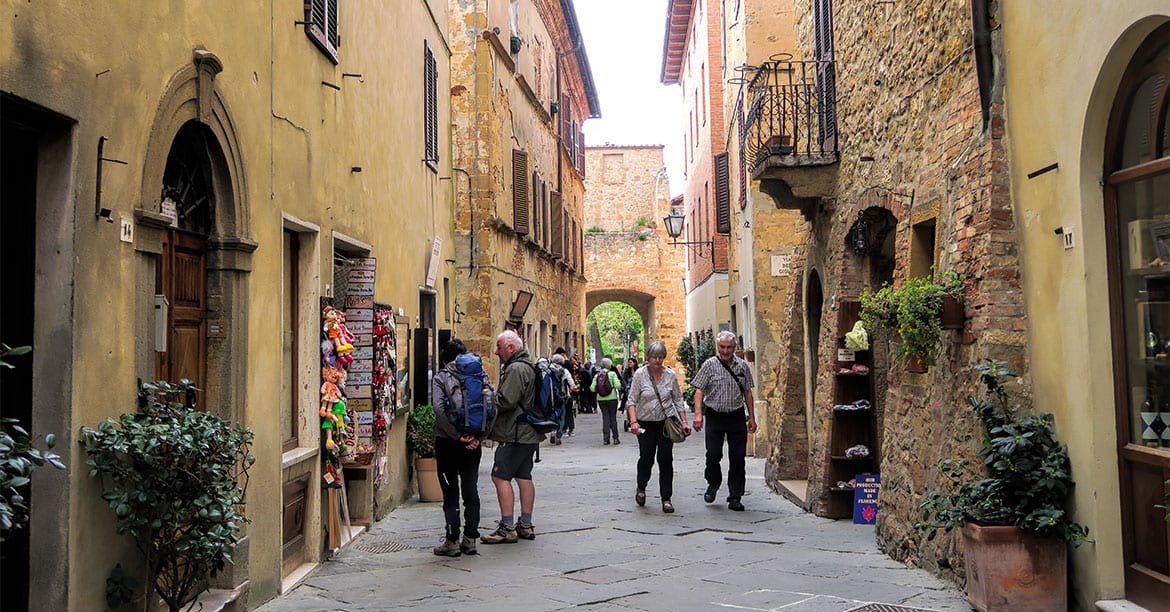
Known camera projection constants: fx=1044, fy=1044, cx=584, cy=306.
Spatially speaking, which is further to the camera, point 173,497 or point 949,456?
point 949,456

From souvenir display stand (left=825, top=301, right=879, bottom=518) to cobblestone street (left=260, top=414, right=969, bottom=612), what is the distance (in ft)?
1.04

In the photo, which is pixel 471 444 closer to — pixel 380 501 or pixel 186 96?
pixel 380 501

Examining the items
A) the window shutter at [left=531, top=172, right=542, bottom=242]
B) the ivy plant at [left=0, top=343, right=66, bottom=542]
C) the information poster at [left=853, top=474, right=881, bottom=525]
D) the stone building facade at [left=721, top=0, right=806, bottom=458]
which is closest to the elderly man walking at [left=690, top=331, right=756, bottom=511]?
the information poster at [left=853, top=474, right=881, bottom=525]

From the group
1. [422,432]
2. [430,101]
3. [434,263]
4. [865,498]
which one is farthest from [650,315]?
[865,498]

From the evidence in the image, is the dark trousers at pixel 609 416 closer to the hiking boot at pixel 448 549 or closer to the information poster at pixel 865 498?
the information poster at pixel 865 498

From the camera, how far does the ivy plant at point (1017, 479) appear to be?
5.59 meters

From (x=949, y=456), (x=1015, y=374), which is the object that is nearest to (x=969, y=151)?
(x=1015, y=374)

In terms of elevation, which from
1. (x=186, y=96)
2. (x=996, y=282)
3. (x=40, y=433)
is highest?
(x=186, y=96)

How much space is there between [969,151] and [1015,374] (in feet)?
4.88

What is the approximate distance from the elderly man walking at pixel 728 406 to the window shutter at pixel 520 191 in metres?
8.73

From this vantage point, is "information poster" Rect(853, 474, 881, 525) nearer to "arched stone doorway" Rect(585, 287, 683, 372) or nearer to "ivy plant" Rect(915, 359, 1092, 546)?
"ivy plant" Rect(915, 359, 1092, 546)

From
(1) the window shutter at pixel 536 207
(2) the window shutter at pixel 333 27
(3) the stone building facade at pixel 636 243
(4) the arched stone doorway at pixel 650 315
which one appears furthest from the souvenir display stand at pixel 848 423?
(3) the stone building facade at pixel 636 243

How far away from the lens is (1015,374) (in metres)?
6.11

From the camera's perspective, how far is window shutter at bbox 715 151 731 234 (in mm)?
20094
